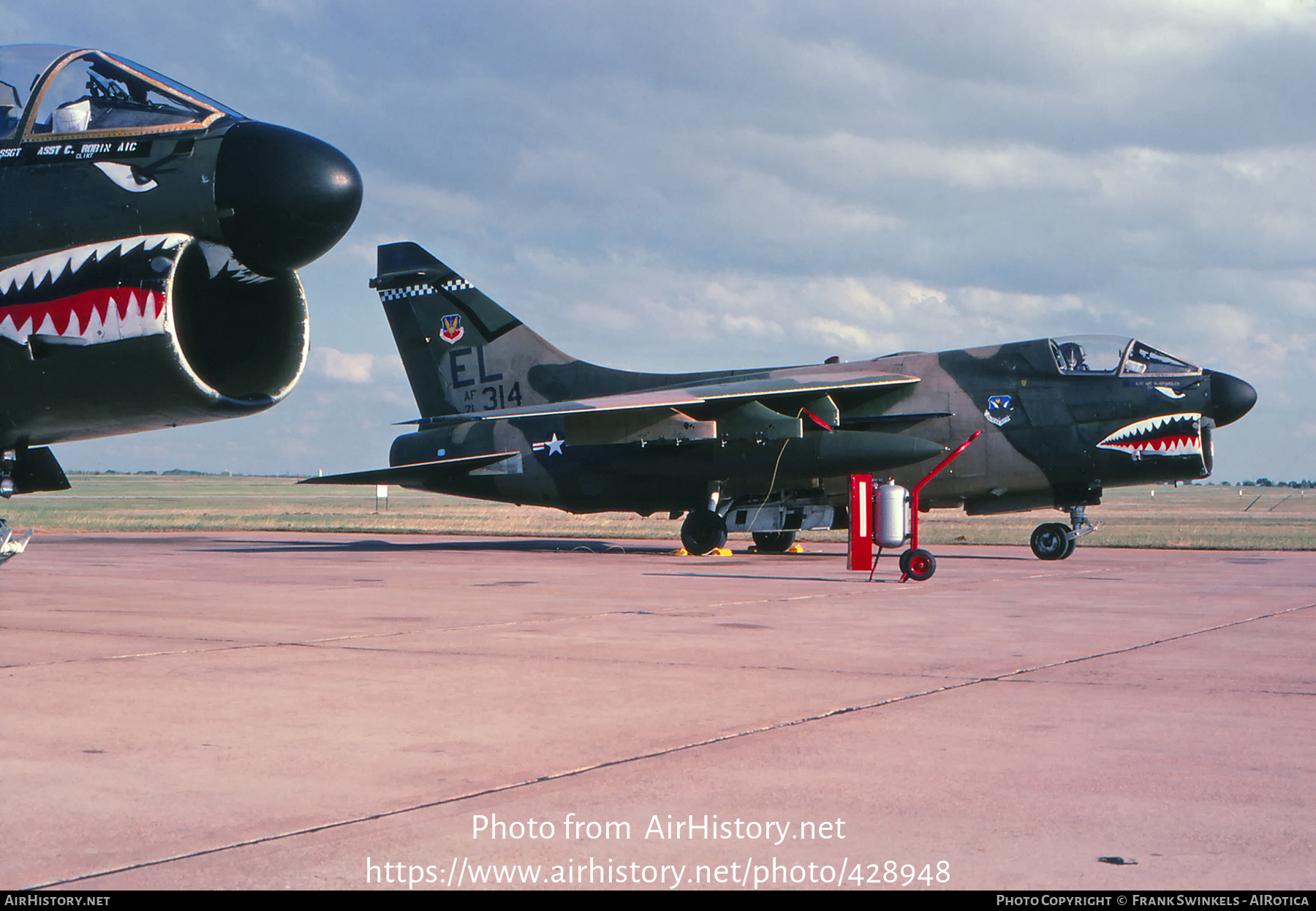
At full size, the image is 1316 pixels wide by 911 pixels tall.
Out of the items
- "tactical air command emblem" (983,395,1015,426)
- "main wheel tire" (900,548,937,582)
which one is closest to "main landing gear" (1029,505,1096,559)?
"tactical air command emblem" (983,395,1015,426)

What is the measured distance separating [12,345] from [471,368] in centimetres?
1871

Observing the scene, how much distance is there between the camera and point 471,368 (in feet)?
78.2

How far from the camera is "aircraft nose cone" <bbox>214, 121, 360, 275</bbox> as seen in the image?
5047 mm

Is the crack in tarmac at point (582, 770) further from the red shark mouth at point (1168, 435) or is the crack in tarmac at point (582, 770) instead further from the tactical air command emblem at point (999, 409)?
the tactical air command emblem at point (999, 409)

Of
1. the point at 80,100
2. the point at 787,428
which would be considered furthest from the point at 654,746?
the point at 787,428

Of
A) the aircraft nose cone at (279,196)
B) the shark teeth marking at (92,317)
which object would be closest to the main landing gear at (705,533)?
the aircraft nose cone at (279,196)

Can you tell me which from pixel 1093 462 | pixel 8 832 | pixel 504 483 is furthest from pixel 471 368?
pixel 8 832

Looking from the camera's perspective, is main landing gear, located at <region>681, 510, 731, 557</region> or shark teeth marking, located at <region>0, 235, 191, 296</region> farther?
main landing gear, located at <region>681, 510, 731, 557</region>

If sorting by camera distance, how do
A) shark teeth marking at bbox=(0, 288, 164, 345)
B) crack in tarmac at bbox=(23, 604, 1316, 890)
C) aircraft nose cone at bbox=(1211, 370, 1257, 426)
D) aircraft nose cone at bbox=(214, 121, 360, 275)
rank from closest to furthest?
crack in tarmac at bbox=(23, 604, 1316, 890) → shark teeth marking at bbox=(0, 288, 164, 345) → aircraft nose cone at bbox=(214, 121, 360, 275) → aircraft nose cone at bbox=(1211, 370, 1257, 426)

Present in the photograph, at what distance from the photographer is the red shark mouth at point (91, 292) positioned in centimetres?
495

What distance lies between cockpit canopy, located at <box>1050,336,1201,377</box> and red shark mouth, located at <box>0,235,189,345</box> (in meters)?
16.0

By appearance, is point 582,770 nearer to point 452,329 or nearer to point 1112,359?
point 1112,359

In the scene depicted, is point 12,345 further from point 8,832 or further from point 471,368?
point 471,368

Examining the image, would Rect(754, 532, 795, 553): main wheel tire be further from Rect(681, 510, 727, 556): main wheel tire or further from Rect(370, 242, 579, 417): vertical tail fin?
Rect(370, 242, 579, 417): vertical tail fin
